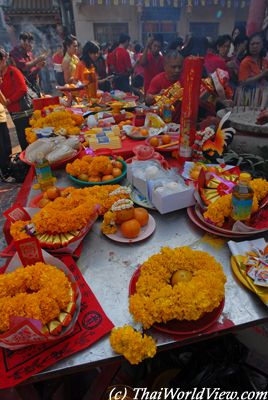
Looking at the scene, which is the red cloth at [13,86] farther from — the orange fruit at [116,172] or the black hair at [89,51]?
the orange fruit at [116,172]

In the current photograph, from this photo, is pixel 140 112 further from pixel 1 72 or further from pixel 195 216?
pixel 1 72

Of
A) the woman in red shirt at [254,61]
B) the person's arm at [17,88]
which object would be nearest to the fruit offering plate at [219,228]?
the woman in red shirt at [254,61]

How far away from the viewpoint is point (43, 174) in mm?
1776

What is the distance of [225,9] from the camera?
45.0 ft

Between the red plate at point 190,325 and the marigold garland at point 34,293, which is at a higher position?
the marigold garland at point 34,293

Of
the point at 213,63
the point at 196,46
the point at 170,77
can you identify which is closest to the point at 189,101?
the point at 170,77

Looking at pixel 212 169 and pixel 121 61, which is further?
pixel 121 61

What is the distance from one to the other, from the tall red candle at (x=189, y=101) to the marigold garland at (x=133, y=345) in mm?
1432

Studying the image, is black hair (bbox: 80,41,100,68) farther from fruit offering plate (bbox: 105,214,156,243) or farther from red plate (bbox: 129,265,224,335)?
red plate (bbox: 129,265,224,335)

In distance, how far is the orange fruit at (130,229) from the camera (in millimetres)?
1354

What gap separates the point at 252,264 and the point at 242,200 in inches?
11.5

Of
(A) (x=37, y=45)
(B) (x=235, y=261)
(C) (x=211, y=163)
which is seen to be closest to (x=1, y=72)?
(C) (x=211, y=163)

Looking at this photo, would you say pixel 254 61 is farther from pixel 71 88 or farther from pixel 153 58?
pixel 71 88

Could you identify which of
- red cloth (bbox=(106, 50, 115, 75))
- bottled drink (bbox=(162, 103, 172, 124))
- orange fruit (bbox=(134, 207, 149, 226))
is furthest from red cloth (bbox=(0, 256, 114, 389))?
red cloth (bbox=(106, 50, 115, 75))
